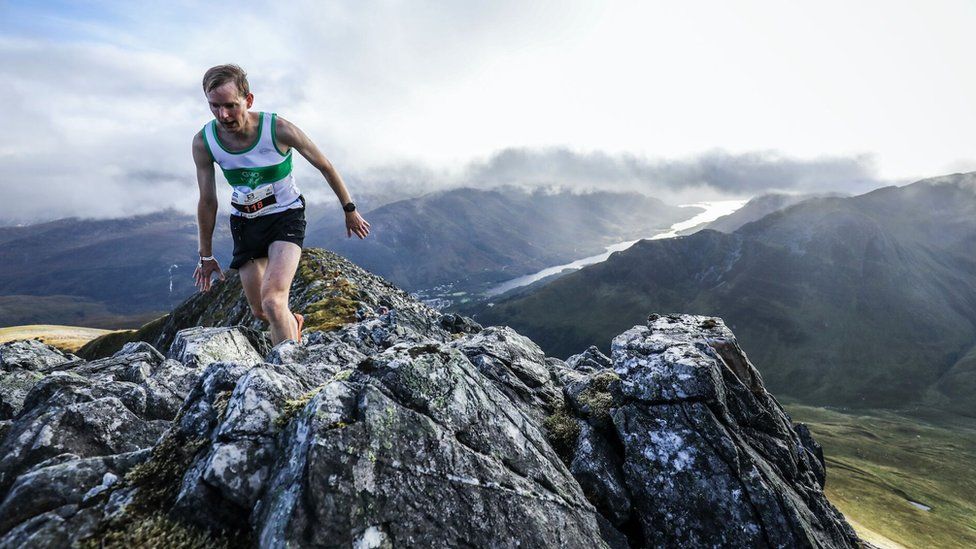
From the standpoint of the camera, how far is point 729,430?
10773 mm

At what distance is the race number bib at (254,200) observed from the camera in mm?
10023

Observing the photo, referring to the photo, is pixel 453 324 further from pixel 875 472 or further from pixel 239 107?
pixel 875 472

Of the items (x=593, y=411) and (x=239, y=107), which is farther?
(x=593, y=411)

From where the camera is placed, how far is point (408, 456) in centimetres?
677

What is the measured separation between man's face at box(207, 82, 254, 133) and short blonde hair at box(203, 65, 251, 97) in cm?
9

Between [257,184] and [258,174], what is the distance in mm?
268

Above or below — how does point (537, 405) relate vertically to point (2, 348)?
above

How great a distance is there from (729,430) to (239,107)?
43.2ft

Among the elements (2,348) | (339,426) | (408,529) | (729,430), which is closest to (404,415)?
(339,426)

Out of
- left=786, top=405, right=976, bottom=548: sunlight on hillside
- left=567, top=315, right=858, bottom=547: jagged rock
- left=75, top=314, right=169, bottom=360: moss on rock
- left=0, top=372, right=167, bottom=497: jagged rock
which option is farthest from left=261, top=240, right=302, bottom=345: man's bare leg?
left=75, top=314, right=169, bottom=360: moss on rock

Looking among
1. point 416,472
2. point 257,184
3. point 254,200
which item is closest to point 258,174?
point 257,184

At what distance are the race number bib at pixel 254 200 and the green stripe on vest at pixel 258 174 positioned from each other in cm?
14

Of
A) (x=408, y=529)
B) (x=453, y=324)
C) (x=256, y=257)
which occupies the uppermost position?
(x=256, y=257)

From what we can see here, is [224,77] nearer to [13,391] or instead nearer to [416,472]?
[416,472]
